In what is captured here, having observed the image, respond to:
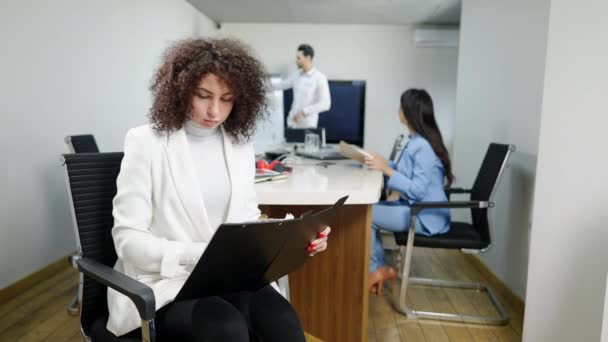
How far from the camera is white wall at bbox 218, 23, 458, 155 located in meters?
5.92

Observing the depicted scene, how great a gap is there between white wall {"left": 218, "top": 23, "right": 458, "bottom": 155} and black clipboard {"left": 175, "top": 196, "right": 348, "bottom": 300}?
509 centimetres

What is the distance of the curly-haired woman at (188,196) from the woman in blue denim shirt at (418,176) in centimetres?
112

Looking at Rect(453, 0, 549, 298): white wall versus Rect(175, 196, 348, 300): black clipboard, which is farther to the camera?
Rect(453, 0, 549, 298): white wall

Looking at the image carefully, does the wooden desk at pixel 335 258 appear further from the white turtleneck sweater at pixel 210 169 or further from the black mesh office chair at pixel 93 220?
the black mesh office chair at pixel 93 220

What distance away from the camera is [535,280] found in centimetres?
153


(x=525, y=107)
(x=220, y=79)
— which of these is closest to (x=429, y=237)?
(x=525, y=107)

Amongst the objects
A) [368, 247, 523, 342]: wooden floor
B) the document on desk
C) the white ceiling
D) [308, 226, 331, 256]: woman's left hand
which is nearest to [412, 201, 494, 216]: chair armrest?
the document on desk

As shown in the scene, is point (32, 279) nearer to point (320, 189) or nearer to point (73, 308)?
point (73, 308)

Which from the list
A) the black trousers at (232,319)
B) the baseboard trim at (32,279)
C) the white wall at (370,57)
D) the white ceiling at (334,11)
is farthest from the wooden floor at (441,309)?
the white wall at (370,57)

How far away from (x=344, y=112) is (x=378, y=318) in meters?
3.96

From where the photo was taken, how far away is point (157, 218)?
3.95ft

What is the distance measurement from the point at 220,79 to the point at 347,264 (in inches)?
37.3

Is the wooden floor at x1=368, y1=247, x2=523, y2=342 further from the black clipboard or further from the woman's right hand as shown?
the black clipboard

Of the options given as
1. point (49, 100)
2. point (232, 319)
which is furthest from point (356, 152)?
point (49, 100)
